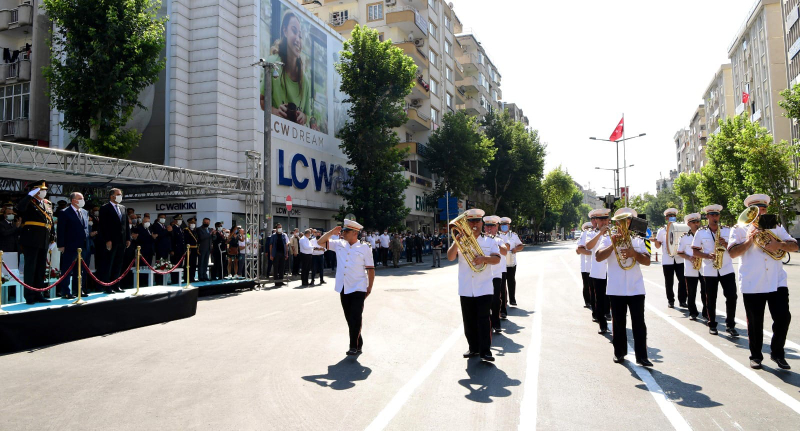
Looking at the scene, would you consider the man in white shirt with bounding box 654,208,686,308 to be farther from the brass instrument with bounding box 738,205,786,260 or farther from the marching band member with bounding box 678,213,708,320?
the brass instrument with bounding box 738,205,786,260

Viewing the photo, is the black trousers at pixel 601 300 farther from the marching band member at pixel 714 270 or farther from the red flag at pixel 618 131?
the red flag at pixel 618 131

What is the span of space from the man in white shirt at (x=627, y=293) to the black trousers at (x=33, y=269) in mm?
9354

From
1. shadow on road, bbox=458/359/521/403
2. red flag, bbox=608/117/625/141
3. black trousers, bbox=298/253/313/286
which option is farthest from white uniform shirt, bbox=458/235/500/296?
red flag, bbox=608/117/625/141

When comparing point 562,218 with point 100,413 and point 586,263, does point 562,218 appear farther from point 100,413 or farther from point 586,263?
point 100,413

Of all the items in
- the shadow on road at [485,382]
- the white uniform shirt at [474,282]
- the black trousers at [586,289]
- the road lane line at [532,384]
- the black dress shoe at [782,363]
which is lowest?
the shadow on road at [485,382]

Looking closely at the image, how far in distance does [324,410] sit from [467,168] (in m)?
40.6

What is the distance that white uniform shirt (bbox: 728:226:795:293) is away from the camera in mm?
6230

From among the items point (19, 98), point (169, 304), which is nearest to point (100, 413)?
point (169, 304)

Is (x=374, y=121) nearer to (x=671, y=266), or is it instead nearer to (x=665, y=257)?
(x=665, y=257)

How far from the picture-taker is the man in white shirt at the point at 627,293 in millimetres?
6363

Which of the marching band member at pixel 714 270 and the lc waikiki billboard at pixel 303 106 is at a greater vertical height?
the lc waikiki billboard at pixel 303 106

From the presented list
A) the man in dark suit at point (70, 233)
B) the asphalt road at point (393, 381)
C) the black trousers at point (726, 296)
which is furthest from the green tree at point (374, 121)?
the black trousers at point (726, 296)

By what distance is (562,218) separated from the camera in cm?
12219

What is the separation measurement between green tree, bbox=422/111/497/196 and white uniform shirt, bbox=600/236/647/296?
123 feet
